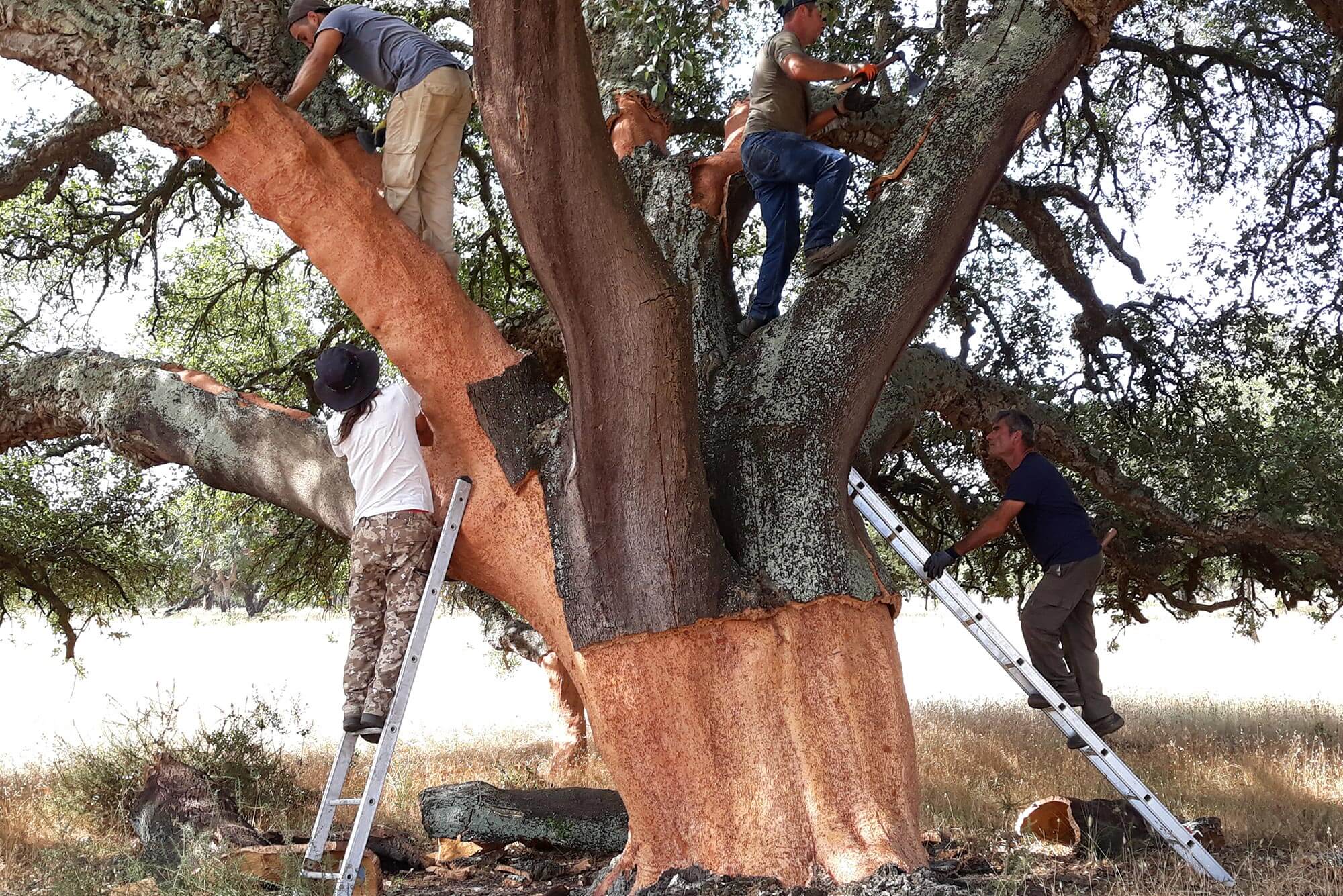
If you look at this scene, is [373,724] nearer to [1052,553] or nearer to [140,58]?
[140,58]

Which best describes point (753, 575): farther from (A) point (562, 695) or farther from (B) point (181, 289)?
(B) point (181, 289)

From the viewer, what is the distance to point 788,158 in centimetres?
586

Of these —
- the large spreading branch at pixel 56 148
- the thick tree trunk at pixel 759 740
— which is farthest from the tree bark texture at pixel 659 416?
the large spreading branch at pixel 56 148

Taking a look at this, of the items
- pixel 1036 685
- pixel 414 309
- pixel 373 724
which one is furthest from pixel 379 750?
pixel 1036 685

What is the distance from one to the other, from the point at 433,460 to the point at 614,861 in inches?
80.6

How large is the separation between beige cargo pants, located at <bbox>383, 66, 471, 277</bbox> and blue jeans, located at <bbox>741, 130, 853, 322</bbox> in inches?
62.7

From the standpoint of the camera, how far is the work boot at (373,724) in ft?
16.0

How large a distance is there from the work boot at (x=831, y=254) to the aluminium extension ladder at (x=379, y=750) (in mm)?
2035

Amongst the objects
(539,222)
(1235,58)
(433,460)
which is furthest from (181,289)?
(1235,58)

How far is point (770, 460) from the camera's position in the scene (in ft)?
16.2

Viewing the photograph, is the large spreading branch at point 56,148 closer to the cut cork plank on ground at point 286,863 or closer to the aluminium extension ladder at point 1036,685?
the cut cork plank on ground at point 286,863

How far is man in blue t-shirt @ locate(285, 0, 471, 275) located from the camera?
524 centimetres

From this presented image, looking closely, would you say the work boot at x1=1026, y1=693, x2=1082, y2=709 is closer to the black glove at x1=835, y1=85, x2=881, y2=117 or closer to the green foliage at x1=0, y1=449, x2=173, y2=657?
the black glove at x1=835, y1=85, x2=881, y2=117

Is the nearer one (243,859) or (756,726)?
(756,726)
